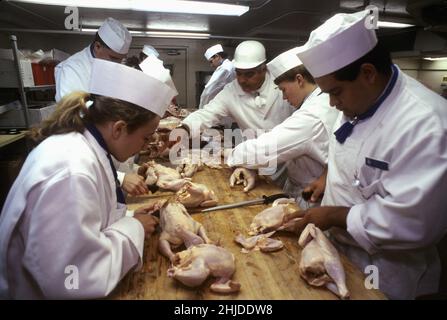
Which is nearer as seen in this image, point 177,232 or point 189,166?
point 177,232

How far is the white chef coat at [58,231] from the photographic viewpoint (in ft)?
3.22

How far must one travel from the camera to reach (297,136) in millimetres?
2078

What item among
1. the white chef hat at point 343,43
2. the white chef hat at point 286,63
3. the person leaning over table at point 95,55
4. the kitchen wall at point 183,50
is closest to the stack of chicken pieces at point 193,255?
the white chef hat at point 343,43

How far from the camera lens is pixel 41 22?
5469 mm

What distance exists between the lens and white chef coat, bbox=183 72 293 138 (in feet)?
9.93

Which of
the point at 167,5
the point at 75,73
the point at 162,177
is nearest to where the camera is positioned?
the point at 162,177

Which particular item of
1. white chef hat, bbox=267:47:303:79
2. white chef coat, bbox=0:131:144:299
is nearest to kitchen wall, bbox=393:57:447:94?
white chef hat, bbox=267:47:303:79

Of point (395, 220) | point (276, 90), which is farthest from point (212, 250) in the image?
point (276, 90)

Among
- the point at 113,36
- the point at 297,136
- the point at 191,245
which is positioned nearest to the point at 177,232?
the point at 191,245

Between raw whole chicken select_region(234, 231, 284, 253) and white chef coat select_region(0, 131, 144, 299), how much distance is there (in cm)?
54

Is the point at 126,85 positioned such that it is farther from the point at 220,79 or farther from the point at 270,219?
the point at 220,79

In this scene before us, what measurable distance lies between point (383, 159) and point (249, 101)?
1.84 m

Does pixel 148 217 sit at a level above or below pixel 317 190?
above

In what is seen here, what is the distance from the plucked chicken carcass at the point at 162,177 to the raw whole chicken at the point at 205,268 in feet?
2.68
